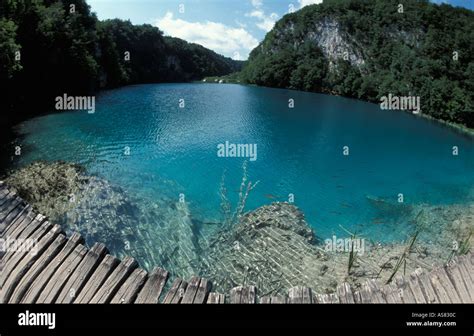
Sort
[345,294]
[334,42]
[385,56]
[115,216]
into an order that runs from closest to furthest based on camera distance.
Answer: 1. [345,294]
2. [115,216]
3. [385,56]
4. [334,42]

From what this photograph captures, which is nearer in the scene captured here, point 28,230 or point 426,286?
point 426,286

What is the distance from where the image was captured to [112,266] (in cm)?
445

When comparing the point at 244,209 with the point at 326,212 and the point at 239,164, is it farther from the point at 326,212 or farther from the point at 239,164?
the point at 239,164

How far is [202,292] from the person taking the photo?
420 centimetres

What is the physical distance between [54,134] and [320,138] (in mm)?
25945

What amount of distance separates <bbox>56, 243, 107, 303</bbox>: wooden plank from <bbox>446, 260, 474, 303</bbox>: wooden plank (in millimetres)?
4303

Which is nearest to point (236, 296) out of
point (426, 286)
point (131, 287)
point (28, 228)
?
point (131, 287)

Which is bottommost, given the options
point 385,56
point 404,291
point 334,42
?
point 404,291

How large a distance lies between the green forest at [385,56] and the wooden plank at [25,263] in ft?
225

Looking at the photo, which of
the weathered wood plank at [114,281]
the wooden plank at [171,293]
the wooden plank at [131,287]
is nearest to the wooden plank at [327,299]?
the wooden plank at [171,293]

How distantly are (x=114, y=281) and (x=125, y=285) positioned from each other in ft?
0.46

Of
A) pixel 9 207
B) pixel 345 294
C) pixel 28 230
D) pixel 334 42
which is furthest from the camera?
pixel 334 42

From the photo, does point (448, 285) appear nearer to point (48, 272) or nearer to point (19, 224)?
point (48, 272)

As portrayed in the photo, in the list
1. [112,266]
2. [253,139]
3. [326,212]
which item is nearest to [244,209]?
[326,212]
